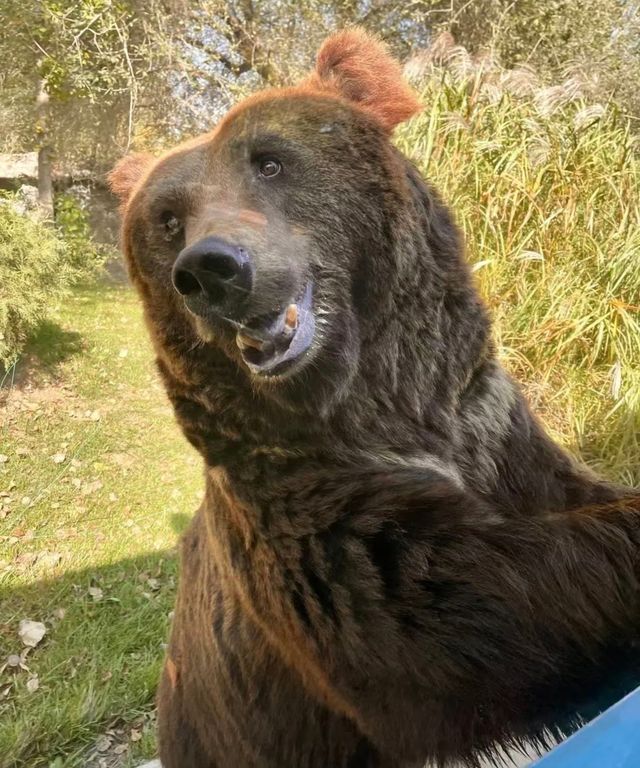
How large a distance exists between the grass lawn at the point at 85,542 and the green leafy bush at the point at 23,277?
0.56 meters

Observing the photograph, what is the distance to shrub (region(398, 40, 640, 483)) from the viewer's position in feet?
14.2

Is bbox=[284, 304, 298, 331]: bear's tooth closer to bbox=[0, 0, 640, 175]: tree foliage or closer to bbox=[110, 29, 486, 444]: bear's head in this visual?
bbox=[110, 29, 486, 444]: bear's head

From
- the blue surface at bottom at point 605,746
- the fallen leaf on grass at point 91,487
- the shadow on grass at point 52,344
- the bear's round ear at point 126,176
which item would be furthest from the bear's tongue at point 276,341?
the shadow on grass at point 52,344

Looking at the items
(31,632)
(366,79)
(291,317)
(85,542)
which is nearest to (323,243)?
(291,317)

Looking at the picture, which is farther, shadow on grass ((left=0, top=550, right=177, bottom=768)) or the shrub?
the shrub

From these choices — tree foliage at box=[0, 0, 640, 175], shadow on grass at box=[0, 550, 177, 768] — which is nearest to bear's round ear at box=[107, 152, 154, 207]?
shadow on grass at box=[0, 550, 177, 768]

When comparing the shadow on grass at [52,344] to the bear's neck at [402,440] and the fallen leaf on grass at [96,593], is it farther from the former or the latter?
the bear's neck at [402,440]

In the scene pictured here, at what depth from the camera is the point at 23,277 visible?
6.53 meters

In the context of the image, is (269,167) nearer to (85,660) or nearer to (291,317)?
(291,317)

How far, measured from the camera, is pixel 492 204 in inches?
185

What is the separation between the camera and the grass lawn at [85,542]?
10.7 ft

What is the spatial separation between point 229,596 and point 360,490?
56cm

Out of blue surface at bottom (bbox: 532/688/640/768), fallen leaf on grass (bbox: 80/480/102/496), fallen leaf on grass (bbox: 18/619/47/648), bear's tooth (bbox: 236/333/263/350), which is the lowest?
fallen leaf on grass (bbox: 80/480/102/496)

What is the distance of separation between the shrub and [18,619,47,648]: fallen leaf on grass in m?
3.17
